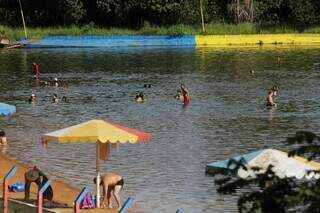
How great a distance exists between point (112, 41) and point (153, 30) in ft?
24.0

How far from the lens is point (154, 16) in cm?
10288

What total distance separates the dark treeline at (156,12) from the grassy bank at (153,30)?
5.93 feet

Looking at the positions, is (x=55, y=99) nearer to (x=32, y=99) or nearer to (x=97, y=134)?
(x=32, y=99)

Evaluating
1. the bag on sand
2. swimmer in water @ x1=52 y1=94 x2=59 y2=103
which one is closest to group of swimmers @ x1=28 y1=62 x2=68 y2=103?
swimmer in water @ x1=52 y1=94 x2=59 y2=103

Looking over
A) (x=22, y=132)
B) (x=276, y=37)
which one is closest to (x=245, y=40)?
(x=276, y=37)

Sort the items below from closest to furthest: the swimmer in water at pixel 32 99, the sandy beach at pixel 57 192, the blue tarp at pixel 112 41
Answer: the sandy beach at pixel 57 192
the swimmer in water at pixel 32 99
the blue tarp at pixel 112 41

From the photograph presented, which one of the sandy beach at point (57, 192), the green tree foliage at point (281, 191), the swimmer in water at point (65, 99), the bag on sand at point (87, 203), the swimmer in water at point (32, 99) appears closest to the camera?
the green tree foliage at point (281, 191)

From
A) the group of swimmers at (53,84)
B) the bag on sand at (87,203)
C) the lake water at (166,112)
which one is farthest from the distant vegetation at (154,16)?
the bag on sand at (87,203)

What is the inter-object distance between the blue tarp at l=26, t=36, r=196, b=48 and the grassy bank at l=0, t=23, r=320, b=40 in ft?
4.70

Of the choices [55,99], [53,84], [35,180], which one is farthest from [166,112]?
[35,180]

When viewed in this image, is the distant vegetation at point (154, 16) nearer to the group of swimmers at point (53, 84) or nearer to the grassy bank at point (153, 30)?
the grassy bank at point (153, 30)

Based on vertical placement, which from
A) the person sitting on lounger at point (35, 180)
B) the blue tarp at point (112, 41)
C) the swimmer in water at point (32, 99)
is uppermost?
the person sitting on lounger at point (35, 180)

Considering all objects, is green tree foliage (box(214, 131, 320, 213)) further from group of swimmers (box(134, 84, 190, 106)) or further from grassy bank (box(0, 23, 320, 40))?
grassy bank (box(0, 23, 320, 40))

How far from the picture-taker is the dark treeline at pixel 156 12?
329 ft
